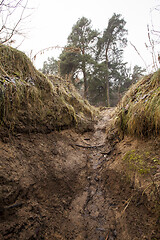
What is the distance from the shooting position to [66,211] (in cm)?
152

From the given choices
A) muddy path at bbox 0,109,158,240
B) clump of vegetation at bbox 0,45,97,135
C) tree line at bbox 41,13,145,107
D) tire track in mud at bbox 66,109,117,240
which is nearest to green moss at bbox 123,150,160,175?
muddy path at bbox 0,109,158,240

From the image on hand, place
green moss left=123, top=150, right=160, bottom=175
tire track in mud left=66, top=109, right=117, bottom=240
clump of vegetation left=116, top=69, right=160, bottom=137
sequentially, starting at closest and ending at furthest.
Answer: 1. tire track in mud left=66, top=109, right=117, bottom=240
2. green moss left=123, top=150, right=160, bottom=175
3. clump of vegetation left=116, top=69, right=160, bottom=137

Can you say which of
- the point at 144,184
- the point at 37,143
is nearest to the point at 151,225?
the point at 144,184

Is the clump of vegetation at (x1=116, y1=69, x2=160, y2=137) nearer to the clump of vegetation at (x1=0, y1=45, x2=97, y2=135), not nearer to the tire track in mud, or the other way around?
the tire track in mud

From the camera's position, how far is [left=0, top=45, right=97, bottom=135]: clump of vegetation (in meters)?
1.74

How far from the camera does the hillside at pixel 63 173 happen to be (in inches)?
47.7

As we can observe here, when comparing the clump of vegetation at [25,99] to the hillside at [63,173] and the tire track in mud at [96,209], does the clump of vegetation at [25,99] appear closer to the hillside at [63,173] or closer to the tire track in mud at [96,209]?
the hillside at [63,173]

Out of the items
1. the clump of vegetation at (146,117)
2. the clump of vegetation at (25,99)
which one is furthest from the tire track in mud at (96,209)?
the clump of vegetation at (25,99)

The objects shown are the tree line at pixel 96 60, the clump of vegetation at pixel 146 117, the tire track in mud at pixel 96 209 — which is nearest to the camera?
the tire track in mud at pixel 96 209

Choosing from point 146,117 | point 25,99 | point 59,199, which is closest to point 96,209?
point 59,199

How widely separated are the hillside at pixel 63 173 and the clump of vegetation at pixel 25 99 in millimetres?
14

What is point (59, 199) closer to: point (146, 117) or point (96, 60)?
point (146, 117)

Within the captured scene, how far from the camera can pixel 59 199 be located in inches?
63.2

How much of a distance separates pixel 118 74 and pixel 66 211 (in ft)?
48.7
